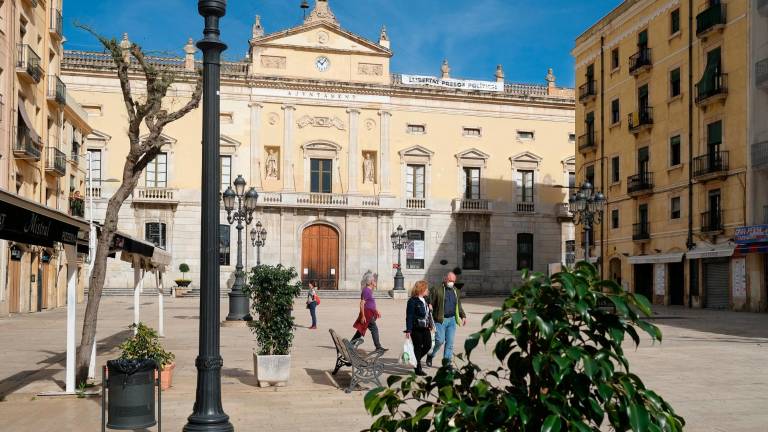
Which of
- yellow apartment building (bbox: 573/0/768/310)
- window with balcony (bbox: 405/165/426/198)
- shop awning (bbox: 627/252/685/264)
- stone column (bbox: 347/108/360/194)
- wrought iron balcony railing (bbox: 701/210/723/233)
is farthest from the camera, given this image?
window with balcony (bbox: 405/165/426/198)

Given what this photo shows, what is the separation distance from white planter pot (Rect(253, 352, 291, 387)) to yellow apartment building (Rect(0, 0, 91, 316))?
1270cm

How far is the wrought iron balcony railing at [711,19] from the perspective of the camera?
100ft

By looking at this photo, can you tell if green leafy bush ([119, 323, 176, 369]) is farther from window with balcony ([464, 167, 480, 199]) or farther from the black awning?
window with balcony ([464, 167, 480, 199])

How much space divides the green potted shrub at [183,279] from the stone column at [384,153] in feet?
40.8

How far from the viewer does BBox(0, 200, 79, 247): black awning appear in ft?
→ 25.2

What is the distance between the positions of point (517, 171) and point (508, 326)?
4839 cm

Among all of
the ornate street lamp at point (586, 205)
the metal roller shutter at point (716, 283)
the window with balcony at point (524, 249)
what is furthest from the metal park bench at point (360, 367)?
the window with balcony at point (524, 249)

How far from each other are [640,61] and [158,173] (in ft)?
87.2

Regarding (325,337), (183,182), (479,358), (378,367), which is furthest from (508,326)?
(183,182)

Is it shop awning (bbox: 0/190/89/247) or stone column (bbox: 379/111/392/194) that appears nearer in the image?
shop awning (bbox: 0/190/89/247)

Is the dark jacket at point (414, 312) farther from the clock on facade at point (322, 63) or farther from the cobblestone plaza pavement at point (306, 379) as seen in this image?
the clock on facade at point (322, 63)

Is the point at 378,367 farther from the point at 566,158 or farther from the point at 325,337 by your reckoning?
the point at 566,158

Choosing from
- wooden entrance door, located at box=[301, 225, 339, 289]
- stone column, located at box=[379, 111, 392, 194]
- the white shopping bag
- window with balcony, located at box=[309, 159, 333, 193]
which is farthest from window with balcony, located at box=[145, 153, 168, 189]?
Answer: the white shopping bag

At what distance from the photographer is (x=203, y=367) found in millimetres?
6547
